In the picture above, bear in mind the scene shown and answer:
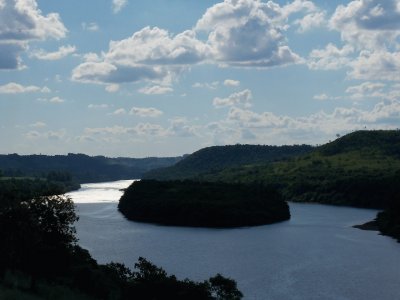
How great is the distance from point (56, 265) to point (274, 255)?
229ft

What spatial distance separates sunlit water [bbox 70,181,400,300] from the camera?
97.9m

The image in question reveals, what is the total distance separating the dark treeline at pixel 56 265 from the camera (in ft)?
201

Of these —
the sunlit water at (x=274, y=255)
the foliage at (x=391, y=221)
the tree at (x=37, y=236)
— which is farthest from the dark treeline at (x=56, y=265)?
the foliage at (x=391, y=221)

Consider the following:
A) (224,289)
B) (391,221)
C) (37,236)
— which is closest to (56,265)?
(37,236)

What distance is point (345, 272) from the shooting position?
11081cm

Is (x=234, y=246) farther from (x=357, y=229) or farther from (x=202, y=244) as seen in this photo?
(x=357, y=229)

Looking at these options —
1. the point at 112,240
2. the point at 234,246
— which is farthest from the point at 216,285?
the point at 112,240

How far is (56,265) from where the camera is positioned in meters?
68.9

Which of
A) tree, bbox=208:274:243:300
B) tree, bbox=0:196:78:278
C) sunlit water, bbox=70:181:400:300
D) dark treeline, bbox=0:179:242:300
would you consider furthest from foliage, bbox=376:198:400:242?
tree, bbox=0:196:78:278

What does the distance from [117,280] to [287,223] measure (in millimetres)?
124260

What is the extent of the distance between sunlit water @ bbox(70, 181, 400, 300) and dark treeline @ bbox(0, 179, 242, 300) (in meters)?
23.9

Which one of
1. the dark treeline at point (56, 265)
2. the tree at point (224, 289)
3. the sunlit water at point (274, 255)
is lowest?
the sunlit water at point (274, 255)

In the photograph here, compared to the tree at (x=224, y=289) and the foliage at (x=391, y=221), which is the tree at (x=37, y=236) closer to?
the tree at (x=224, y=289)

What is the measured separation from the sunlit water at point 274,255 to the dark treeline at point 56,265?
78.5ft
